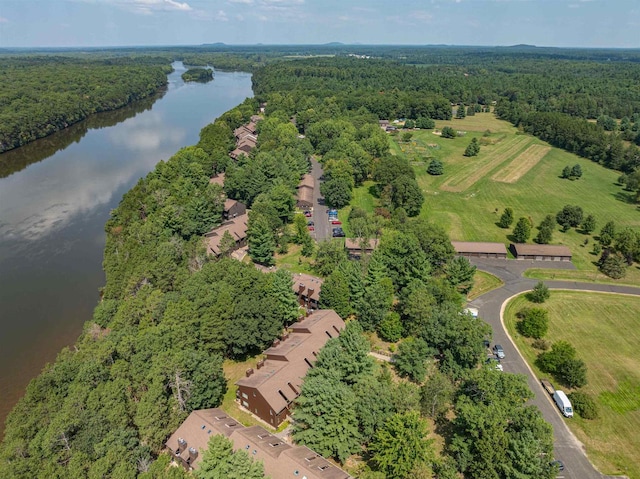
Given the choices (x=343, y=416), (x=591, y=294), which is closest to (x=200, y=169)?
(x=343, y=416)

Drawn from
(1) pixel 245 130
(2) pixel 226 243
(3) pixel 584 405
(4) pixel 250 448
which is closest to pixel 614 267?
(3) pixel 584 405

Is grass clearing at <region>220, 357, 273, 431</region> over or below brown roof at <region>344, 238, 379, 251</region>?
below

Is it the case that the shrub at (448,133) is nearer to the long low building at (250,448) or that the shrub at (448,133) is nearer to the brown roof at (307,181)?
the brown roof at (307,181)

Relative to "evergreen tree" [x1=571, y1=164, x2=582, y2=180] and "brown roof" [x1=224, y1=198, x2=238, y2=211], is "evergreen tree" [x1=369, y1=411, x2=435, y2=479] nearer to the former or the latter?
"brown roof" [x1=224, y1=198, x2=238, y2=211]

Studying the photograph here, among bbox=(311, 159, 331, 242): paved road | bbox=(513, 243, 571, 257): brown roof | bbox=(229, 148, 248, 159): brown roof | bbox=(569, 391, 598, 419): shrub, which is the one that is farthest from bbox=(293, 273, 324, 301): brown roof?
bbox=(229, 148, 248, 159): brown roof

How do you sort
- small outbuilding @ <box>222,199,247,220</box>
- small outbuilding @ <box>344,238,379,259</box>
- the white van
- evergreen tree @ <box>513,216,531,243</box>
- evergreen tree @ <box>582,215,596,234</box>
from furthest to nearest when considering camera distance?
small outbuilding @ <box>222,199,247,220</box> < evergreen tree @ <box>582,215,596,234</box> < evergreen tree @ <box>513,216,531,243</box> < small outbuilding @ <box>344,238,379,259</box> < the white van

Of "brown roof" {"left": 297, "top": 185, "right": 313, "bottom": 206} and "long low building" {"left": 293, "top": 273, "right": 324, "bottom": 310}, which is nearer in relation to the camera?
"long low building" {"left": 293, "top": 273, "right": 324, "bottom": 310}

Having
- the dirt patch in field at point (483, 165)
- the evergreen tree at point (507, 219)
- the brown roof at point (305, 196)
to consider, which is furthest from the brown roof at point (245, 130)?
the evergreen tree at point (507, 219)
